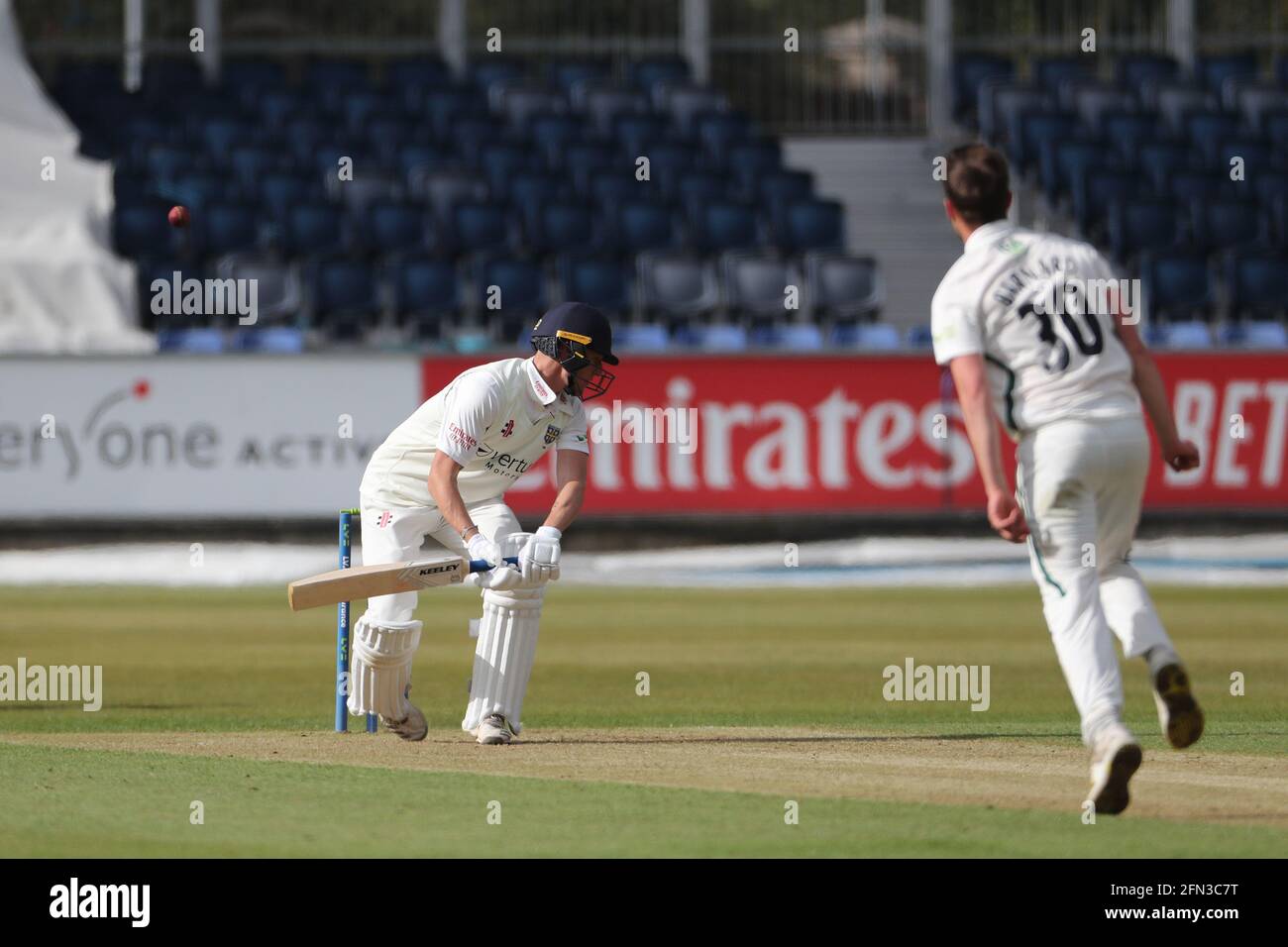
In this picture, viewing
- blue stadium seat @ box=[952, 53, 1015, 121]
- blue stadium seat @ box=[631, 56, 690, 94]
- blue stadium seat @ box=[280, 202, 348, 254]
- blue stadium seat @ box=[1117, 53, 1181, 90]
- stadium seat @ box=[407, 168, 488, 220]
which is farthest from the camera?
blue stadium seat @ box=[1117, 53, 1181, 90]

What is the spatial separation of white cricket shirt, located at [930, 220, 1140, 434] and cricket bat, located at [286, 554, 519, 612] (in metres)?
2.87

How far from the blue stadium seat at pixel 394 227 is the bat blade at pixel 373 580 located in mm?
15984

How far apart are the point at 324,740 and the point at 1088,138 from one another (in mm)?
19910

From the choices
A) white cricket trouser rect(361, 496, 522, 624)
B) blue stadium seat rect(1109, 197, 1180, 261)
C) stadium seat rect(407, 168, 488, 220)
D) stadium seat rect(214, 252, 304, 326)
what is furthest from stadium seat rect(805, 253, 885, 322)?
white cricket trouser rect(361, 496, 522, 624)

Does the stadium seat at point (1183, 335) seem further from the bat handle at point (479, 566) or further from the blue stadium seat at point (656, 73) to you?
the bat handle at point (479, 566)

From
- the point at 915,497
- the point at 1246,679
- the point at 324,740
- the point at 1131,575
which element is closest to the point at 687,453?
the point at 915,497

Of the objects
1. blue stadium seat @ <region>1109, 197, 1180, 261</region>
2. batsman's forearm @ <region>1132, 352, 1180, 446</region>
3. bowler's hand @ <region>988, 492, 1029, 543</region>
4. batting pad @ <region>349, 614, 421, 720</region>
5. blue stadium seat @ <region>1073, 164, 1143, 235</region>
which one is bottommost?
batting pad @ <region>349, 614, 421, 720</region>

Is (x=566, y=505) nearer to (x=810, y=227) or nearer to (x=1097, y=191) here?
(x=810, y=227)

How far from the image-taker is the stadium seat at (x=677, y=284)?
24172 mm

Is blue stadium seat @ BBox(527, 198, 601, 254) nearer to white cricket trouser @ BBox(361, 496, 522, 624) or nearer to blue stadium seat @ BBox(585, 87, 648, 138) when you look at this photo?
blue stadium seat @ BBox(585, 87, 648, 138)

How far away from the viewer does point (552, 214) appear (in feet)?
83.0

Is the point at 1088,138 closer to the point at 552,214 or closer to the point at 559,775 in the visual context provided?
the point at 552,214

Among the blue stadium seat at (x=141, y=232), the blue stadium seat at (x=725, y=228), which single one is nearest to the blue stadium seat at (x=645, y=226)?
the blue stadium seat at (x=725, y=228)
